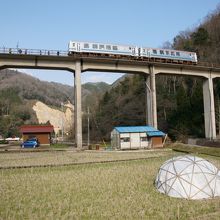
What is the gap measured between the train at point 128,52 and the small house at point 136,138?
37.9ft

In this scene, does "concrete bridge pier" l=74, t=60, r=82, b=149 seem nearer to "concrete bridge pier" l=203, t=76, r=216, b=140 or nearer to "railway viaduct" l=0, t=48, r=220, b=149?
"railway viaduct" l=0, t=48, r=220, b=149

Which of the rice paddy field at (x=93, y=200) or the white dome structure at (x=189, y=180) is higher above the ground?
the white dome structure at (x=189, y=180)

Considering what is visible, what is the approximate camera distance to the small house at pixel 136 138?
1848 inches

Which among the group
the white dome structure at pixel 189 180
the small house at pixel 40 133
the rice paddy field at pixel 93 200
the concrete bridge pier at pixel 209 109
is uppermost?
the concrete bridge pier at pixel 209 109

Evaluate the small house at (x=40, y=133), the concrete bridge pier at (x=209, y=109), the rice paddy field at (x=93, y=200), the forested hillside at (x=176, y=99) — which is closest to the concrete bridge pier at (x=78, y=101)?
the small house at (x=40, y=133)

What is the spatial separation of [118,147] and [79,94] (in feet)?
32.1

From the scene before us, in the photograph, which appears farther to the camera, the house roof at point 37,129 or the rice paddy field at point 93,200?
the house roof at point 37,129

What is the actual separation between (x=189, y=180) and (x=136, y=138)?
34.8 meters

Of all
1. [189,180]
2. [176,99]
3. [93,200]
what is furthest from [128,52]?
[93,200]

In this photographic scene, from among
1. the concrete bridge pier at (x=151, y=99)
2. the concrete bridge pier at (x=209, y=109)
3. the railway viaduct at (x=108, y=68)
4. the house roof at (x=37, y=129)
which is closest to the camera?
the railway viaduct at (x=108, y=68)

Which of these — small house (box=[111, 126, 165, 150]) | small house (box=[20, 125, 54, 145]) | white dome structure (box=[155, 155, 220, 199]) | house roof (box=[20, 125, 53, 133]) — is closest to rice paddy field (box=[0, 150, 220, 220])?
white dome structure (box=[155, 155, 220, 199])

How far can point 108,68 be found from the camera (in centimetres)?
5047

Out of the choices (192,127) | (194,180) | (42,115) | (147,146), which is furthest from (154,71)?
(42,115)

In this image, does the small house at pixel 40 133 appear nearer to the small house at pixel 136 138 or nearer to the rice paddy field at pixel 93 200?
the small house at pixel 136 138
